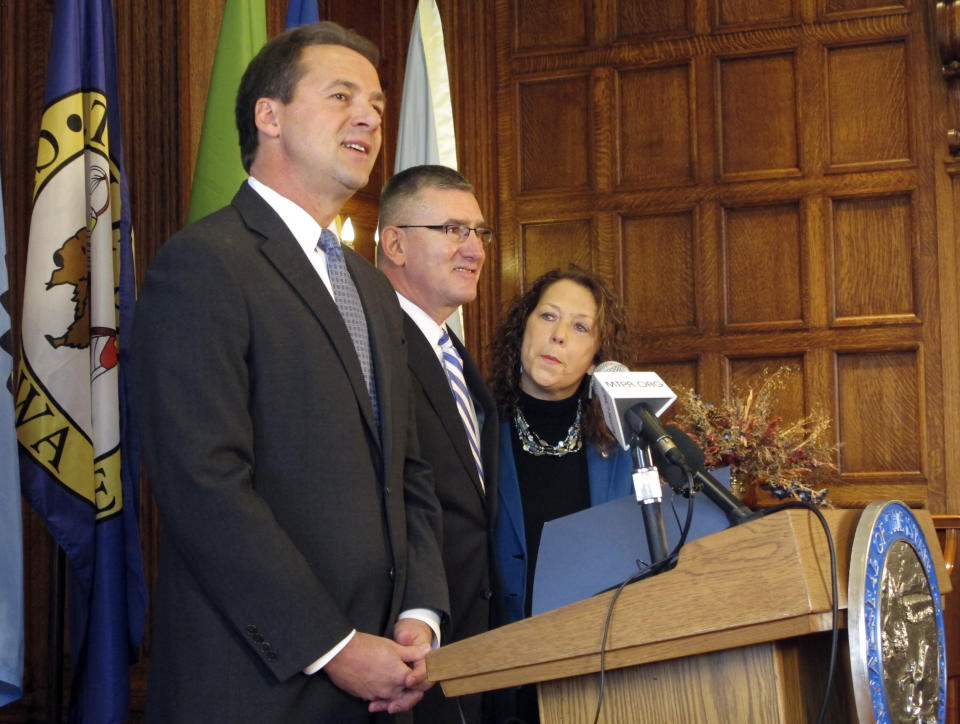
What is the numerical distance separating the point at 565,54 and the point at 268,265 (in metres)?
3.28

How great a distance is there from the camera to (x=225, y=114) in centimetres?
337

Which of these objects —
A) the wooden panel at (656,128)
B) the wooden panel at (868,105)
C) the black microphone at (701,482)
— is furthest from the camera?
the wooden panel at (656,128)

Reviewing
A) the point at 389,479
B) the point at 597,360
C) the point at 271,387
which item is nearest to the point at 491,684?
the point at 389,479

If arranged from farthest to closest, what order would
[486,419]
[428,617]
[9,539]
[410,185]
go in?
[410,185]
[486,419]
[9,539]
[428,617]

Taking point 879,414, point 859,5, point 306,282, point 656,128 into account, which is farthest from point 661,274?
point 306,282

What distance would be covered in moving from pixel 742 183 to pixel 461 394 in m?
2.43

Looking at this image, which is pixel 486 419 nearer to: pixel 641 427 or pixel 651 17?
pixel 641 427

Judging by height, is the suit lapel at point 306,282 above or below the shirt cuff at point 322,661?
above

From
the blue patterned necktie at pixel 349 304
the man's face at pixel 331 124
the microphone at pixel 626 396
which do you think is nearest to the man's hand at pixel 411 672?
the blue patterned necktie at pixel 349 304

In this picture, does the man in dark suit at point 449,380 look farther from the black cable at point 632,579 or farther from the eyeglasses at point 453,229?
the black cable at point 632,579

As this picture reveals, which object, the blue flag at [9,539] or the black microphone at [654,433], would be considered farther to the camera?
the blue flag at [9,539]

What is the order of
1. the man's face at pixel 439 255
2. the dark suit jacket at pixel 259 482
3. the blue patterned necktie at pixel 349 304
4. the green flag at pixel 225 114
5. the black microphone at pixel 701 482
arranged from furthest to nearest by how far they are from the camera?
1. the green flag at pixel 225 114
2. the man's face at pixel 439 255
3. the blue patterned necktie at pixel 349 304
4. the dark suit jacket at pixel 259 482
5. the black microphone at pixel 701 482

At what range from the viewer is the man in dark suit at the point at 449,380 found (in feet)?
8.14

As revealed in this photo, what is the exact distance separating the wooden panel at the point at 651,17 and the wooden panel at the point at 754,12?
0.43 feet
